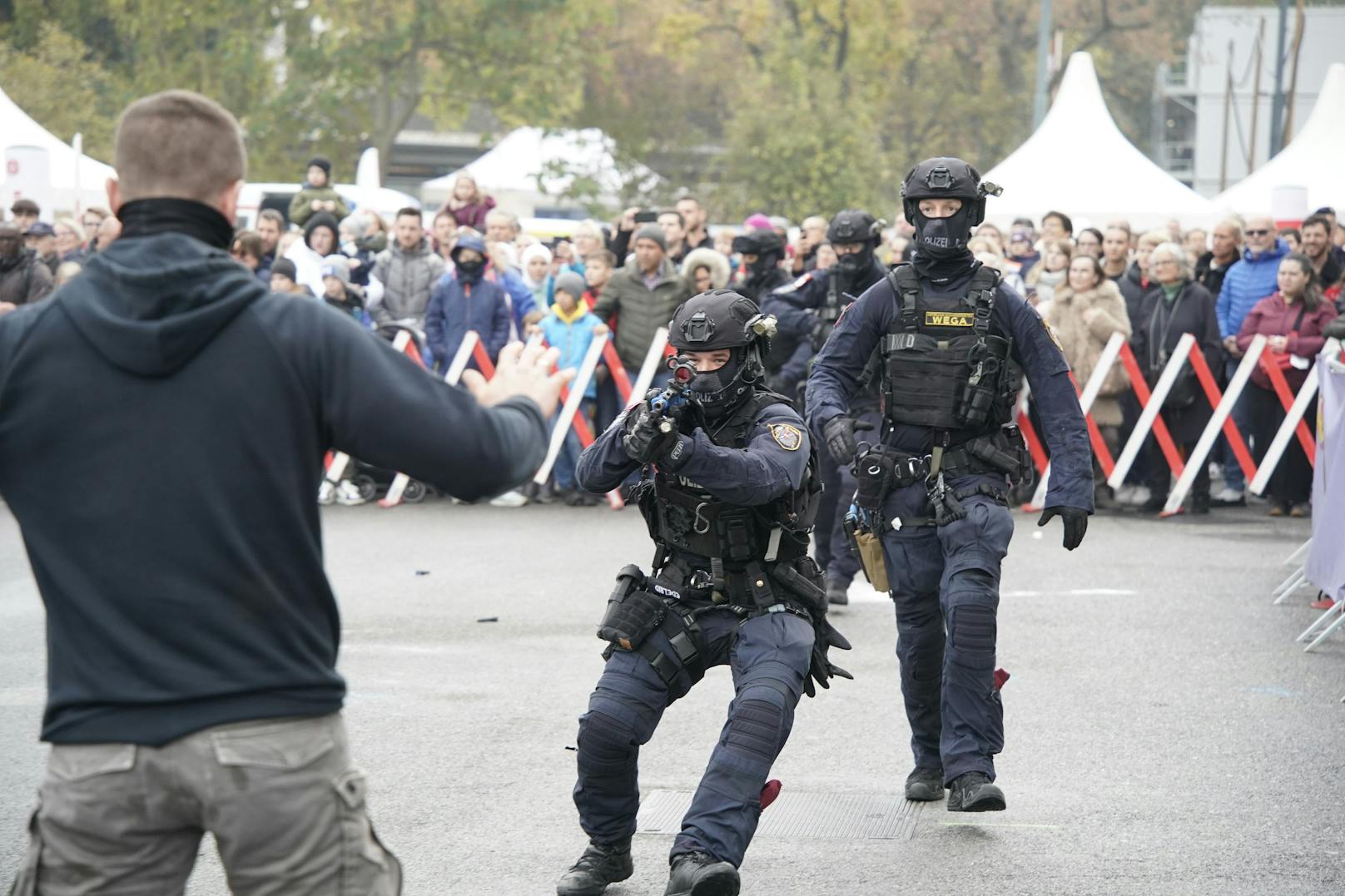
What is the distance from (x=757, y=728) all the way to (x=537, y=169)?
3203cm

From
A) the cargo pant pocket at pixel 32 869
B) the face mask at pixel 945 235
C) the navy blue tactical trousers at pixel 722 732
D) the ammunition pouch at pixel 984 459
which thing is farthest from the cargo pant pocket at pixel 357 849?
the face mask at pixel 945 235

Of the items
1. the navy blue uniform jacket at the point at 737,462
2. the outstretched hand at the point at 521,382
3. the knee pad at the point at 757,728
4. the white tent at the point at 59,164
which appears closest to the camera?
the outstretched hand at the point at 521,382

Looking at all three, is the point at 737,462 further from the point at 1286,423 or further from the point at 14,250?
the point at 14,250

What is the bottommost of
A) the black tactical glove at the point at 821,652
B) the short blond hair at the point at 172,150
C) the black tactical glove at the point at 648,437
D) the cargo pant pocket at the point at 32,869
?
the black tactical glove at the point at 821,652

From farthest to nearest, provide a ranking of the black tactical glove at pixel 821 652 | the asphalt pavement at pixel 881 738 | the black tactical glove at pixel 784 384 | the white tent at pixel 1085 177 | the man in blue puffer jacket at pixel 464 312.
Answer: the white tent at pixel 1085 177 → the man in blue puffer jacket at pixel 464 312 → the black tactical glove at pixel 784 384 → the asphalt pavement at pixel 881 738 → the black tactical glove at pixel 821 652

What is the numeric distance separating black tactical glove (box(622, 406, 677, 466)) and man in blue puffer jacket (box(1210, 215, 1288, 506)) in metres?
10.1

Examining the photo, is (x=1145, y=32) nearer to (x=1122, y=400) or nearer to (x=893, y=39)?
(x=893, y=39)

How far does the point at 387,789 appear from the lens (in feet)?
21.1

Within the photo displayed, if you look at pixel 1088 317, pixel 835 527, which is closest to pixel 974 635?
pixel 835 527

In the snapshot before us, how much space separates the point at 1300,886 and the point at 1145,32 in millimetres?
53144

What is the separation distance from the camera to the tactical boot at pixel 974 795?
5781 millimetres

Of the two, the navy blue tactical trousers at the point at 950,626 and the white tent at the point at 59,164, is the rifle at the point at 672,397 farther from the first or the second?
the white tent at the point at 59,164

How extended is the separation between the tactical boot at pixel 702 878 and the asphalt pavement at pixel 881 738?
1.88ft

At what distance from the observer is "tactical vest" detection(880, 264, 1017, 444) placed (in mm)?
6250
